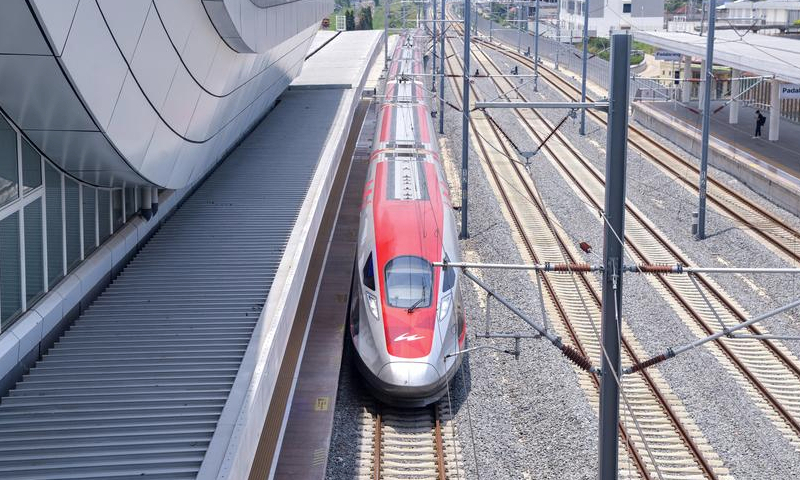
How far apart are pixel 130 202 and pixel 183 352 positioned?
440 cm

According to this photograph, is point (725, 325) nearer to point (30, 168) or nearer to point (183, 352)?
point (183, 352)

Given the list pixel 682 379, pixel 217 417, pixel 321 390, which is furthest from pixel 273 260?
pixel 682 379

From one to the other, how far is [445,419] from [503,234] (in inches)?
412

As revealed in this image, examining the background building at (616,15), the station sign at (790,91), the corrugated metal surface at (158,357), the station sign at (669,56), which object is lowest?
the corrugated metal surface at (158,357)

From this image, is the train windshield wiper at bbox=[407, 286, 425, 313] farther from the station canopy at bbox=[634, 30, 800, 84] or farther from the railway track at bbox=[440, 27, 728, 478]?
the station canopy at bbox=[634, 30, 800, 84]

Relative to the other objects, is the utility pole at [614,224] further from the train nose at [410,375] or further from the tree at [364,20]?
the tree at [364,20]

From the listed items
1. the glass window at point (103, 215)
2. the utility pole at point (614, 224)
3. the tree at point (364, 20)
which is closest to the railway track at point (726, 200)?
the utility pole at point (614, 224)

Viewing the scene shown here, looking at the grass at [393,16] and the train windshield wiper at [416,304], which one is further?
the grass at [393,16]

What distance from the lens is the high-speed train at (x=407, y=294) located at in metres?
15.5

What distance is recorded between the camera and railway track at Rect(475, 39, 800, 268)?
24145 mm

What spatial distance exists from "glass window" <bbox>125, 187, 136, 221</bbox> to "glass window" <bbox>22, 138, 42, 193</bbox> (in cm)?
405

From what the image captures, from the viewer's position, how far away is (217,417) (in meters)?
11.9

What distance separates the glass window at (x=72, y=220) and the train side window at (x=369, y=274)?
482cm

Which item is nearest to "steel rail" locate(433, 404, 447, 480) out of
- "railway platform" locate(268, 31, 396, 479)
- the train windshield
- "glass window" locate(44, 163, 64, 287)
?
"railway platform" locate(268, 31, 396, 479)
